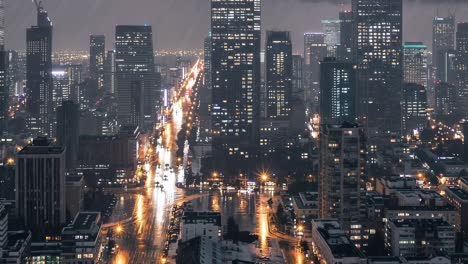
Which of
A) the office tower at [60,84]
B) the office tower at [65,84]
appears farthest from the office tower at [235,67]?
the office tower at [60,84]

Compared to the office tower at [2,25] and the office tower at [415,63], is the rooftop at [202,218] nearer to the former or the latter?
the office tower at [2,25]

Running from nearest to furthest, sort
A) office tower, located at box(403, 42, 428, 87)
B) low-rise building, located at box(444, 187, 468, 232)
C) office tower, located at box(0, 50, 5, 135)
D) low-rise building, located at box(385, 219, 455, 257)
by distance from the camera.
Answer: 1. low-rise building, located at box(385, 219, 455, 257)
2. low-rise building, located at box(444, 187, 468, 232)
3. office tower, located at box(0, 50, 5, 135)
4. office tower, located at box(403, 42, 428, 87)

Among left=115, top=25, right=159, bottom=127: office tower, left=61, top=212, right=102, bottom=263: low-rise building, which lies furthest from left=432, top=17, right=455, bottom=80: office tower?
left=61, top=212, right=102, bottom=263: low-rise building

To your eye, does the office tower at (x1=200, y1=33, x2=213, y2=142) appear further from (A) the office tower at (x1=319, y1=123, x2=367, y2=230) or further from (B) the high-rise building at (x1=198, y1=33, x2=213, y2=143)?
(A) the office tower at (x1=319, y1=123, x2=367, y2=230)

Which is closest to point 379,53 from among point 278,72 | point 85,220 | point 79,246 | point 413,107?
point 413,107

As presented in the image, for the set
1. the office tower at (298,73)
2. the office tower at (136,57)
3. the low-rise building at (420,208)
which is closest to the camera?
the low-rise building at (420,208)
